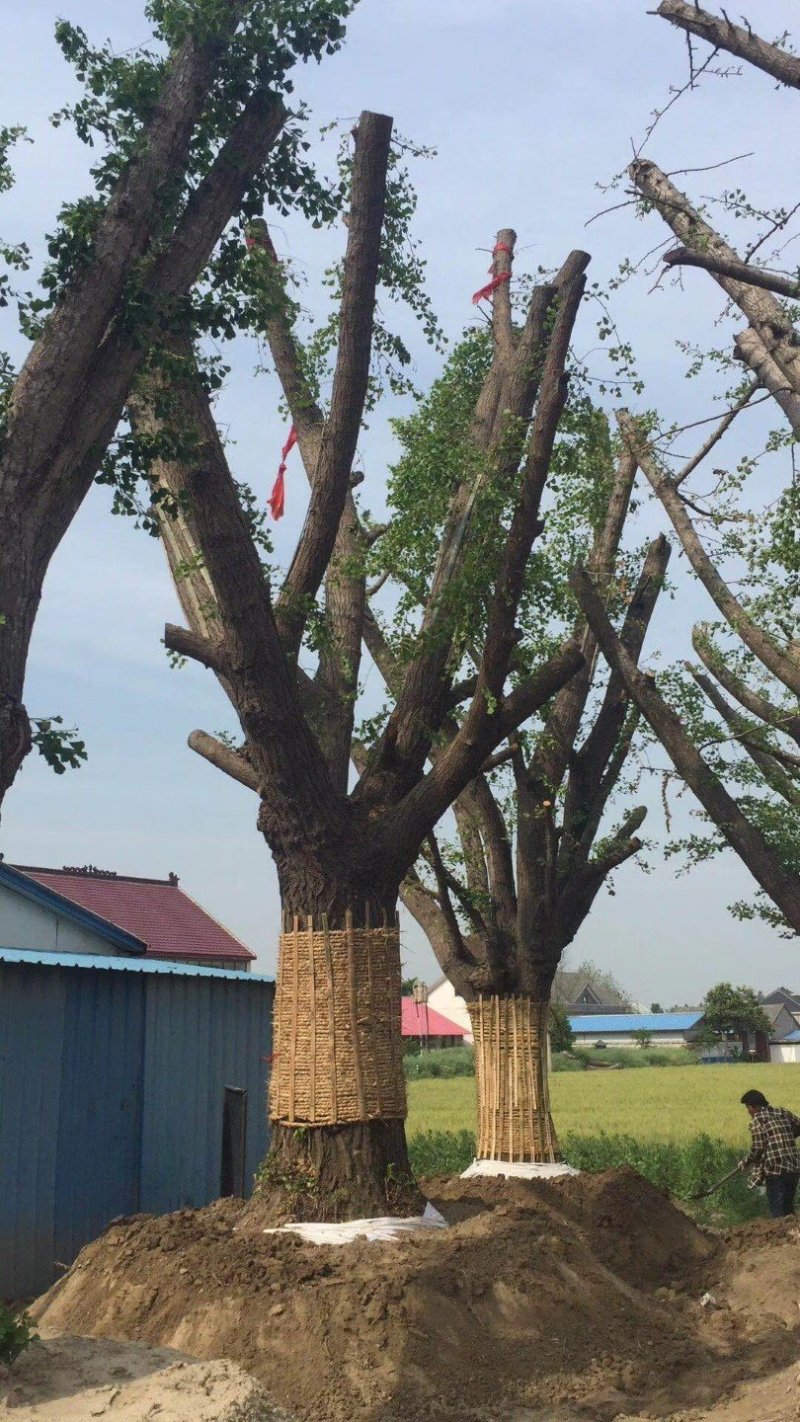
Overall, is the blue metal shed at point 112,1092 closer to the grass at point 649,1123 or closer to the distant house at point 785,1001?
the grass at point 649,1123

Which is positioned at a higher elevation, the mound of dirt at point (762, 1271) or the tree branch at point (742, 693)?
the tree branch at point (742, 693)

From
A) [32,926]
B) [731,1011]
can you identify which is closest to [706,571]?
[32,926]

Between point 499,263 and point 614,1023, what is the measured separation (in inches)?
3960

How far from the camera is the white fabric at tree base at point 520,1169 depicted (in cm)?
1402

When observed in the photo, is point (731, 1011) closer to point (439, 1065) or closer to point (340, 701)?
point (439, 1065)

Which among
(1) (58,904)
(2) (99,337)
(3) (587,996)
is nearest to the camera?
(2) (99,337)

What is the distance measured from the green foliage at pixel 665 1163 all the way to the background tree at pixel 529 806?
2597mm

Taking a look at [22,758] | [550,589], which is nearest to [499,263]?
[550,589]

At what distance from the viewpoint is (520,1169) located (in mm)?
14078

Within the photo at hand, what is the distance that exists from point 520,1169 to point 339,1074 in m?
4.59

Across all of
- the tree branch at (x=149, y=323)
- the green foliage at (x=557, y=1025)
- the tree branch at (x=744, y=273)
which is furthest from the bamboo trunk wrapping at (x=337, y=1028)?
the green foliage at (x=557, y=1025)

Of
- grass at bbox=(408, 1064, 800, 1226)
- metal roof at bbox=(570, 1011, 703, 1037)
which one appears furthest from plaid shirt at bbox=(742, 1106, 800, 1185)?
metal roof at bbox=(570, 1011, 703, 1037)

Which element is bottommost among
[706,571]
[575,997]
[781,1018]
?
[781,1018]

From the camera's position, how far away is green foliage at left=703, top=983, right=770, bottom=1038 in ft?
288
